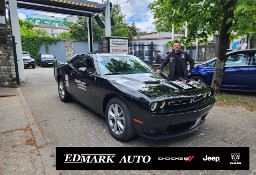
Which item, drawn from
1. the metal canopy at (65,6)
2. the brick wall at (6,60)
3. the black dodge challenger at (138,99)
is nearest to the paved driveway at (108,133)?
the black dodge challenger at (138,99)

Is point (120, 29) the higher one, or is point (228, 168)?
point (120, 29)

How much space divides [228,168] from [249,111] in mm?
3187

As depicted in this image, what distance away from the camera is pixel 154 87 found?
3754 mm

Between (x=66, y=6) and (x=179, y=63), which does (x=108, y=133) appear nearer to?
(x=179, y=63)

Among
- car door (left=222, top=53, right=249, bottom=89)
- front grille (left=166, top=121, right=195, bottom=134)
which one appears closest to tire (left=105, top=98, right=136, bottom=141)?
front grille (left=166, top=121, right=195, bottom=134)

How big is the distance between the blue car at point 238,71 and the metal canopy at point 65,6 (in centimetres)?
834

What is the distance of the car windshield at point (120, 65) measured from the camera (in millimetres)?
4660

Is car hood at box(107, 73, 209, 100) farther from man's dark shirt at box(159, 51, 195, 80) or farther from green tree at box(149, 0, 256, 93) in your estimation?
green tree at box(149, 0, 256, 93)

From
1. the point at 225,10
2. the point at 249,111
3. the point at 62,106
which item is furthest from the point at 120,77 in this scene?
the point at 225,10

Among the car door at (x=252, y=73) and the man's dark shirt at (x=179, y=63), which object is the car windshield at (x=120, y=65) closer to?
the man's dark shirt at (x=179, y=63)

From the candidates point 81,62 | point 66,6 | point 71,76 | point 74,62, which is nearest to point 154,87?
point 81,62

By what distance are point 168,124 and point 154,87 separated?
0.74 meters

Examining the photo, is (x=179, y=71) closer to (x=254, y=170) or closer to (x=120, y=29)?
(x=254, y=170)

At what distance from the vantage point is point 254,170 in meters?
3.02
